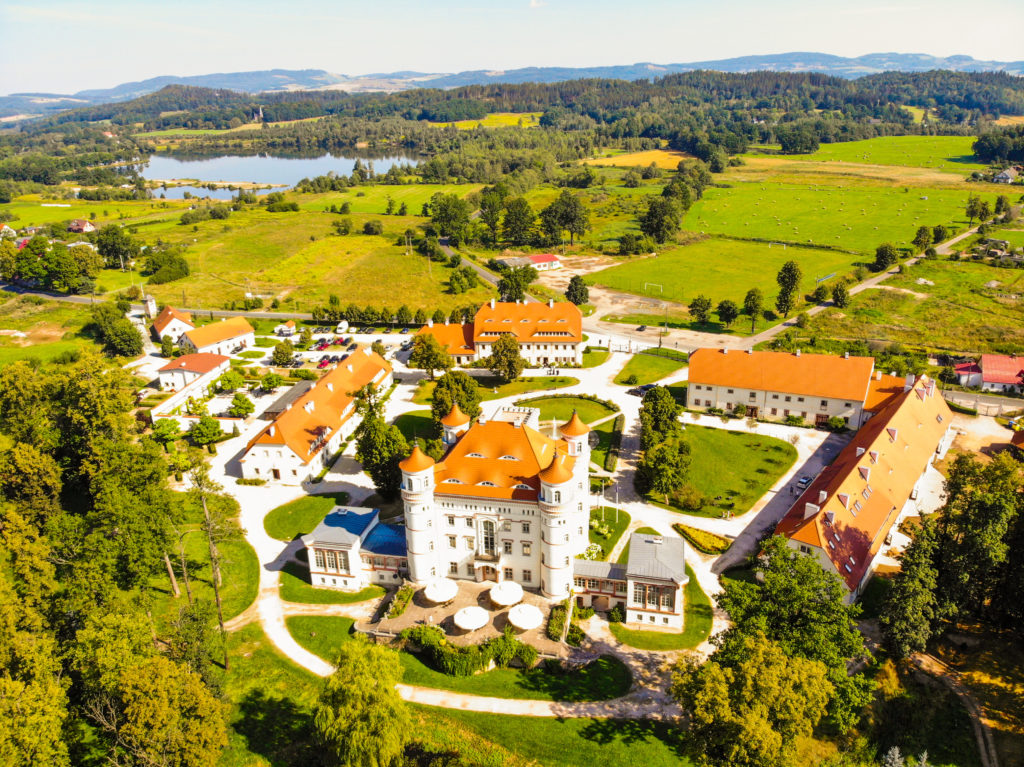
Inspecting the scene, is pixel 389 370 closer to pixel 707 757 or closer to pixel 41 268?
pixel 707 757

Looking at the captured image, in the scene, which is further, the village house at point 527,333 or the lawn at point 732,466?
the village house at point 527,333

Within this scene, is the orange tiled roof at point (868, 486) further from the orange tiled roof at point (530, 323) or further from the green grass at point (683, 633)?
the orange tiled roof at point (530, 323)

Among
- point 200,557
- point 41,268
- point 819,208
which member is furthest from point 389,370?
point 819,208

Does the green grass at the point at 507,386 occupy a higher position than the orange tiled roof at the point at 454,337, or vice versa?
the orange tiled roof at the point at 454,337

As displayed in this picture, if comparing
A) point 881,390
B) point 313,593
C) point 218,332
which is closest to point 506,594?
point 313,593

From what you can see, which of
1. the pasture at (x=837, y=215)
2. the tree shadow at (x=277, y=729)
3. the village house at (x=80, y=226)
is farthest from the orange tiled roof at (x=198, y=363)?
the pasture at (x=837, y=215)

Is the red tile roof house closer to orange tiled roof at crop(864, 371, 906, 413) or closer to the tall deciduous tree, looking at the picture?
orange tiled roof at crop(864, 371, 906, 413)

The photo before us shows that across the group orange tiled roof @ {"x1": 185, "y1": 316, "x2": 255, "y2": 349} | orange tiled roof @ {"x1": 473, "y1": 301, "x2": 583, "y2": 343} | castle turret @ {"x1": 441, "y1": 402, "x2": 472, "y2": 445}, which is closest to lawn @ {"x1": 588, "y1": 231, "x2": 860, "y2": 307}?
orange tiled roof @ {"x1": 473, "y1": 301, "x2": 583, "y2": 343}
